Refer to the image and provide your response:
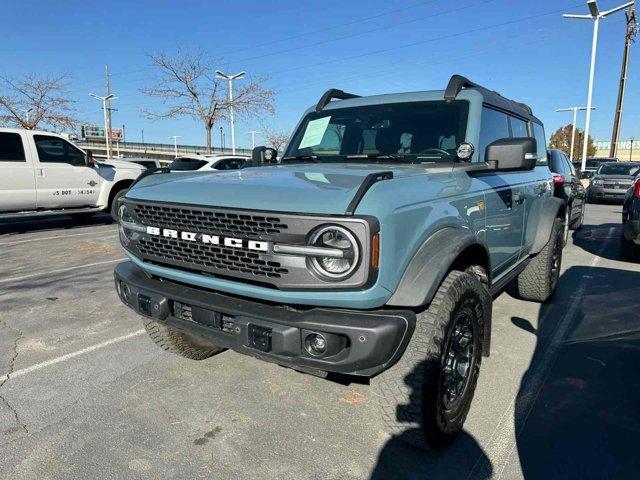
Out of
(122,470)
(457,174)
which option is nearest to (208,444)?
(122,470)

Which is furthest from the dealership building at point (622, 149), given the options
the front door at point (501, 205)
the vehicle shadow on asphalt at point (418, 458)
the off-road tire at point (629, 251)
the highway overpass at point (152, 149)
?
the vehicle shadow on asphalt at point (418, 458)

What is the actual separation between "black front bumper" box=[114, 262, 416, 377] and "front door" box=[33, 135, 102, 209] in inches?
336

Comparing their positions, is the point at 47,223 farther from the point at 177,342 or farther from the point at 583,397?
the point at 583,397

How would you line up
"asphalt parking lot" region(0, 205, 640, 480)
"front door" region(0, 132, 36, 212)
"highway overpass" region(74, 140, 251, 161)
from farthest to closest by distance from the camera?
"highway overpass" region(74, 140, 251, 161) < "front door" region(0, 132, 36, 212) < "asphalt parking lot" region(0, 205, 640, 480)

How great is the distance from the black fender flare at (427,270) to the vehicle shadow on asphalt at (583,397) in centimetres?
104

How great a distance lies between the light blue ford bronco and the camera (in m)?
2.09

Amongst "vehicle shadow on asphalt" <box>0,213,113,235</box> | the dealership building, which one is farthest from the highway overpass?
"vehicle shadow on asphalt" <box>0,213,113,235</box>

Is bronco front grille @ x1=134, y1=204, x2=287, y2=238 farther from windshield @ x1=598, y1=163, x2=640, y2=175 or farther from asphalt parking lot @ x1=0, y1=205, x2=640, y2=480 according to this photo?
windshield @ x1=598, y1=163, x2=640, y2=175

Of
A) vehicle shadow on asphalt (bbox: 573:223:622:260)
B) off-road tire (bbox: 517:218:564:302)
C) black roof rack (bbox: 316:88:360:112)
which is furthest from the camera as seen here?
vehicle shadow on asphalt (bbox: 573:223:622:260)

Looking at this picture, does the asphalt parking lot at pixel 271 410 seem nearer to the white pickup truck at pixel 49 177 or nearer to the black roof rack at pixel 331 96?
the black roof rack at pixel 331 96

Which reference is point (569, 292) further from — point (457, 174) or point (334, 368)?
point (334, 368)

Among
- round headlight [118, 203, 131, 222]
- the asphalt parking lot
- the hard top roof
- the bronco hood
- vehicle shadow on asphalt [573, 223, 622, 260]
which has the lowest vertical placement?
vehicle shadow on asphalt [573, 223, 622, 260]

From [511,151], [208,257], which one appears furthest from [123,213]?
[511,151]

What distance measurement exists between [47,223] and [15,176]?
2170 mm
